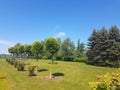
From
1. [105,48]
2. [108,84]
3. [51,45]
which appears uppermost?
[105,48]

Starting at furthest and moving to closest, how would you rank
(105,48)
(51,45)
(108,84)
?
(105,48) → (51,45) → (108,84)

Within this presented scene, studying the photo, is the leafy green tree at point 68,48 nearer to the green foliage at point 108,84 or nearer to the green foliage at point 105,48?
the green foliage at point 105,48

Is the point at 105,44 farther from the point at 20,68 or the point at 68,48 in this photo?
the point at 68,48

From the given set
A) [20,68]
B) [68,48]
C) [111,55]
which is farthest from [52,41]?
[68,48]

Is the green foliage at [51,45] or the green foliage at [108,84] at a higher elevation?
the green foliage at [51,45]

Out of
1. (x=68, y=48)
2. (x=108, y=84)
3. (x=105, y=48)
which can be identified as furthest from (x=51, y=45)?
(x=68, y=48)

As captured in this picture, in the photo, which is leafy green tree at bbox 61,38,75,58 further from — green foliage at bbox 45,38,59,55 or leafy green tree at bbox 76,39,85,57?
green foliage at bbox 45,38,59,55

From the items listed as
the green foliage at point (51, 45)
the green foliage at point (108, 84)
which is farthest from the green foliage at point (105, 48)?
the green foliage at point (108, 84)

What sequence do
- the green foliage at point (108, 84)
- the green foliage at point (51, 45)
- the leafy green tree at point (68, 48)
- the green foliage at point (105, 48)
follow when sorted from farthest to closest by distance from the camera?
the leafy green tree at point (68, 48) < the green foliage at point (105, 48) < the green foliage at point (51, 45) < the green foliage at point (108, 84)

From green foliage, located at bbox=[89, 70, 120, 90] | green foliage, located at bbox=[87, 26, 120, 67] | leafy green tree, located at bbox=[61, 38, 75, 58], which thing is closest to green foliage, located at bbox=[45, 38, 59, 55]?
green foliage, located at bbox=[89, 70, 120, 90]

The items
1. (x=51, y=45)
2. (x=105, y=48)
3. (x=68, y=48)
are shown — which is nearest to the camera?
(x=51, y=45)

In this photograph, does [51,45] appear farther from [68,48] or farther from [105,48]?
[68,48]

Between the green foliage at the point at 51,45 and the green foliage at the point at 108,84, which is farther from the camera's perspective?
the green foliage at the point at 51,45

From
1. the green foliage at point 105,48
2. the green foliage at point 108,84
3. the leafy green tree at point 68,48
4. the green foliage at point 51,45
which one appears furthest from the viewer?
the leafy green tree at point 68,48
